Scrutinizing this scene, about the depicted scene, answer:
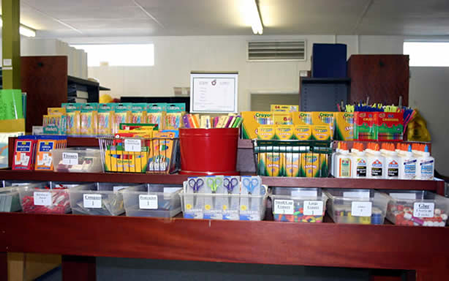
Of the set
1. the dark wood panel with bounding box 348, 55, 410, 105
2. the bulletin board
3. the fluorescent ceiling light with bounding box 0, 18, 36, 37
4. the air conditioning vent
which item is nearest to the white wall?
the air conditioning vent

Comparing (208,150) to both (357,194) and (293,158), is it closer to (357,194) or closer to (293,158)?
(293,158)

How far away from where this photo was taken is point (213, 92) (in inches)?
80.0

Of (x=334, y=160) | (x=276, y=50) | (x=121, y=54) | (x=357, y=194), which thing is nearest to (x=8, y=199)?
(x=334, y=160)

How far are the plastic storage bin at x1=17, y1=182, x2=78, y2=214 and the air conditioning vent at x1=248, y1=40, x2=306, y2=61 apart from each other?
6.06 m

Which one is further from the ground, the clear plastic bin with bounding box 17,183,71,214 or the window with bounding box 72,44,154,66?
the window with bounding box 72,44,154,66

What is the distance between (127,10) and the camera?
19.0 feet

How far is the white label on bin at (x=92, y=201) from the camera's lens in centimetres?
172

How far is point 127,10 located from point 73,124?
157 inches

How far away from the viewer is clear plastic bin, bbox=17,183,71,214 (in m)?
1.77

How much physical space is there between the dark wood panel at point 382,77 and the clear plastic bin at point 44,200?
11.7 feet

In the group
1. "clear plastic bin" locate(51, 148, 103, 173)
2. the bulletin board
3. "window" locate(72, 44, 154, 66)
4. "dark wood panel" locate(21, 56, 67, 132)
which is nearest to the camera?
"clear plastic bin" locate(51, 148, 103, 173)

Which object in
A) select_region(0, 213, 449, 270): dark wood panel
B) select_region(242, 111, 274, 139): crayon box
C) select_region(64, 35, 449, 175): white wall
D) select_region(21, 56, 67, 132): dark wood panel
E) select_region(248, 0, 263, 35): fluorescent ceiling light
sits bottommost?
select_region(0, 213, 449, 270): dark wood panel

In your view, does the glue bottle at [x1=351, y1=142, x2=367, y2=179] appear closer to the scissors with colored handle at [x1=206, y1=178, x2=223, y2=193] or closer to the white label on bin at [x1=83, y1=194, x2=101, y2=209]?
the scissors with colored handle at [x1=206, y1=178, x2=223, y2=193]

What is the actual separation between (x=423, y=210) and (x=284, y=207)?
591mm
